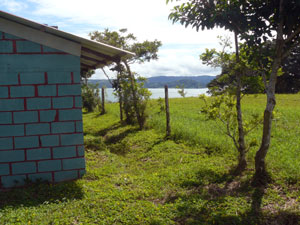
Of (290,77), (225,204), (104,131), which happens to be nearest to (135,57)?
(104,131)

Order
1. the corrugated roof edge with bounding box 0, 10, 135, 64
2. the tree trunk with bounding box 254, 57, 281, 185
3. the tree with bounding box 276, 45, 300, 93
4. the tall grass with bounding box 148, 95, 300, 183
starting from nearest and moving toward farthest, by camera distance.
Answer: the tree trunk with bounding box 254, 57, 281, 185 < the corrugated roof edge with bounding box 0, 10, 135, 64 < the tall grass with bounding box 148, 95, 300, 183 < the tree with bounding box 276, 45, 300, 93

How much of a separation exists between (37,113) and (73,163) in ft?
4.36

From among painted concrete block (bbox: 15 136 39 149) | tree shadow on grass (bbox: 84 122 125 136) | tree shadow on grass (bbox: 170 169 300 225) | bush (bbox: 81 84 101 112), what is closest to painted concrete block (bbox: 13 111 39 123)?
painted concrete block (bbox: 15 136 39 149)

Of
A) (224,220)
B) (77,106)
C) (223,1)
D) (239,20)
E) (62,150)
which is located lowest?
(224,220)

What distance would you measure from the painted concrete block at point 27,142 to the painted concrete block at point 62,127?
15.5 inches

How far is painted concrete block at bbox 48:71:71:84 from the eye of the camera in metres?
6.00

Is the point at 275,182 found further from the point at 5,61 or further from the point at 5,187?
the point at 5,61

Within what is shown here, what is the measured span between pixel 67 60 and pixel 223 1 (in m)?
3.39

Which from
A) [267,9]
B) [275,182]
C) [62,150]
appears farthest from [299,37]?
[62,150]

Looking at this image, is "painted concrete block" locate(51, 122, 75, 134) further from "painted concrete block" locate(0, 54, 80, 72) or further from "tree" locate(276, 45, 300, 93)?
"tree" locate(276, 45, 300, 93)

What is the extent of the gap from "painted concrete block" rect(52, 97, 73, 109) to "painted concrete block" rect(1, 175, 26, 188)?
64.9 inches

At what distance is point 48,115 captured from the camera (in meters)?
6.05

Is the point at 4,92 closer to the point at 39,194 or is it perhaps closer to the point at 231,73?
the point at 39,194

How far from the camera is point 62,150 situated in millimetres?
6191
